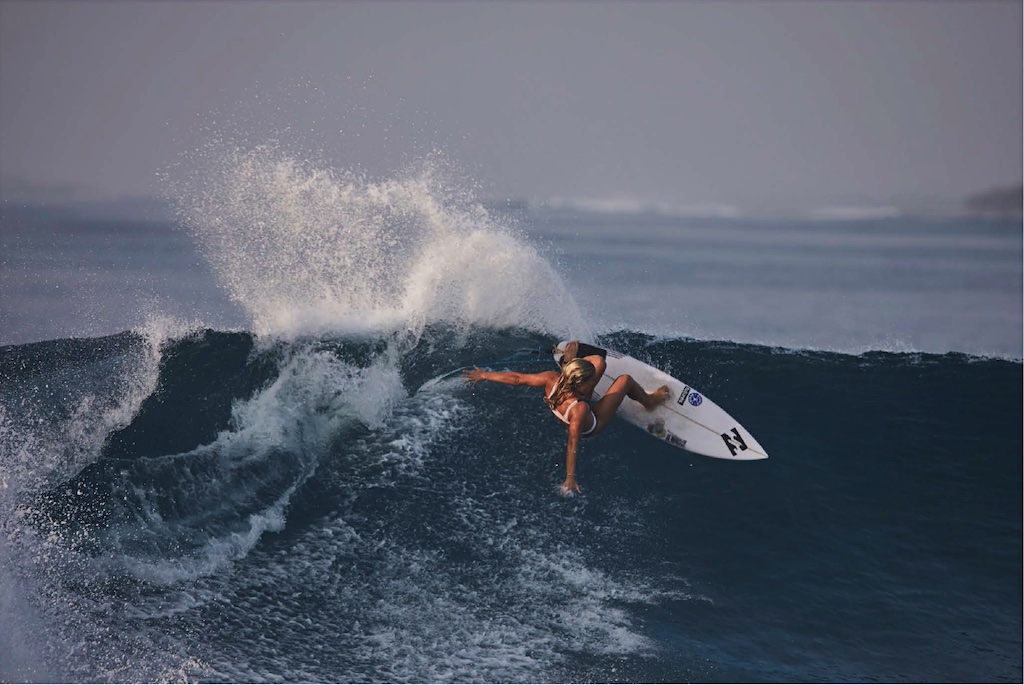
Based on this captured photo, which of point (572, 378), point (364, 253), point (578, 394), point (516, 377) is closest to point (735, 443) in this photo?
point (578, 394)

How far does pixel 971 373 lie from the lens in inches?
314

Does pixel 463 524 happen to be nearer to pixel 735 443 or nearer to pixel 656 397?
pixel 656 397

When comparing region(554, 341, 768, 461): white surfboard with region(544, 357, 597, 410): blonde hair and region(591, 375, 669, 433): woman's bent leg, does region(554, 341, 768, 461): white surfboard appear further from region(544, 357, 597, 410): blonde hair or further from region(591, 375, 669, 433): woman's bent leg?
region(544, 357, 597, 410): blonde hair

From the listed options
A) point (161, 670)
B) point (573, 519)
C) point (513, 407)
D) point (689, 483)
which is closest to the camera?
point (161, 670)

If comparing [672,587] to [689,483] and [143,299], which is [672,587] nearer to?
[689,483]

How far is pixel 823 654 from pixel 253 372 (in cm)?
454

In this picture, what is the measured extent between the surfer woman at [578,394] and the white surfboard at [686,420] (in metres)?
0.08

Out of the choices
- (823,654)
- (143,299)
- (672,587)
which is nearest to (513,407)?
(672,587)

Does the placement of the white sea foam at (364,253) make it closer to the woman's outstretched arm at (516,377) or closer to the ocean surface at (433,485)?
the ocean surface at (433,485)

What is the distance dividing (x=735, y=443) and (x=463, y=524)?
2.07m

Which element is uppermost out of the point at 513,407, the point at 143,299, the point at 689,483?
the point at 143,299

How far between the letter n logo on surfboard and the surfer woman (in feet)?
1.75

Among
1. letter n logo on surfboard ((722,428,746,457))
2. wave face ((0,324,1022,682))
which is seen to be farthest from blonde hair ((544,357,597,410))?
letter n logo on surfboard ((722,428,746,457))

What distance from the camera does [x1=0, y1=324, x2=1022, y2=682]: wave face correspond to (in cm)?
472
